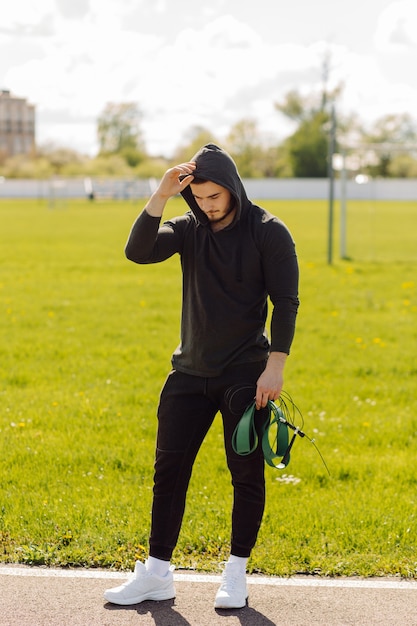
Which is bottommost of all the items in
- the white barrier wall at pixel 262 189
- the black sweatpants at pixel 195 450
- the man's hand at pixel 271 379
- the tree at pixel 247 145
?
the white barrier wall at pixel 262 189

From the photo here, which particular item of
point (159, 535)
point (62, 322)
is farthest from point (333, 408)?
point (62, 322)

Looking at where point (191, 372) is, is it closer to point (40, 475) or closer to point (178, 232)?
point (178, 232)

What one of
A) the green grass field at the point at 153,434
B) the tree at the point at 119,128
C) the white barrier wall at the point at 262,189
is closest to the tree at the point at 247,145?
the white barrier wall at the point at 262,189

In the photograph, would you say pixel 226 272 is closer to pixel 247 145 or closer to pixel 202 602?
pixel 202 602

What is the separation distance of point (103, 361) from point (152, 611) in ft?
17.0

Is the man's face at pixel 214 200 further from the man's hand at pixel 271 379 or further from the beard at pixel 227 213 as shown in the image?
the man's hand at pixel 271 379

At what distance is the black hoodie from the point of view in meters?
3.75

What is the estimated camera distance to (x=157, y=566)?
396 cm

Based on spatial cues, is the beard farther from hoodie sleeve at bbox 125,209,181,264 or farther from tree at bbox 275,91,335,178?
tree at bbox 275,91,335,178

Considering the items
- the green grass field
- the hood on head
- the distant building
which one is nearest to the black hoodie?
the hood on head

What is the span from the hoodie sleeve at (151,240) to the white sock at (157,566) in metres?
1.29

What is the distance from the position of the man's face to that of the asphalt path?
1632 mm

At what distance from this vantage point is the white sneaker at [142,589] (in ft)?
12.8

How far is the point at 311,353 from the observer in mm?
9406
